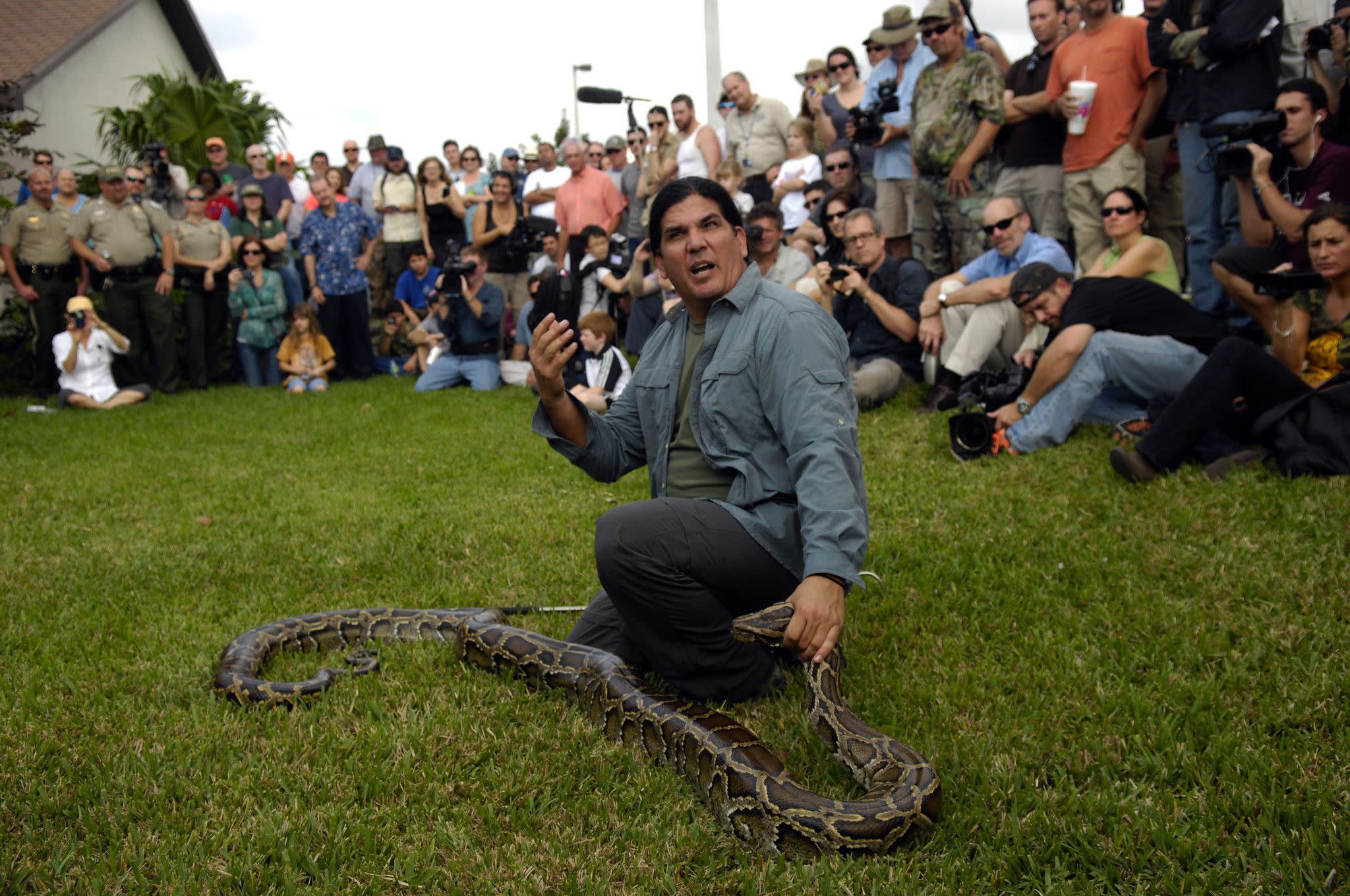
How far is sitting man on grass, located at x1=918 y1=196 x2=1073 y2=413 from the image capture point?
→ 883 centimetres

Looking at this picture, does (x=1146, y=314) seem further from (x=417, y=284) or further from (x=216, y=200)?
(x=216, y=200)

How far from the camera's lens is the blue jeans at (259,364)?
1606 cm

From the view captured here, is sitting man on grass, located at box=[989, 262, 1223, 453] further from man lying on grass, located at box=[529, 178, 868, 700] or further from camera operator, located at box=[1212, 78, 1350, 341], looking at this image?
man lying on grass, located at box=[529, 178, 868, 700]

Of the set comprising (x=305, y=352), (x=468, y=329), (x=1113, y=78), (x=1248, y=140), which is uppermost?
(x=1113, y=78)

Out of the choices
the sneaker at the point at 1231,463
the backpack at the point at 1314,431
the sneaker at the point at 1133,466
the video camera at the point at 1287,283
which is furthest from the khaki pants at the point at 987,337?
the backpack at the point at 1314,431

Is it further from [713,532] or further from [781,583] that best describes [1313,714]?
[713,532]

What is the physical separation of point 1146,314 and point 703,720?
540 centimetres

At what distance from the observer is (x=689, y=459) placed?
4.32 m

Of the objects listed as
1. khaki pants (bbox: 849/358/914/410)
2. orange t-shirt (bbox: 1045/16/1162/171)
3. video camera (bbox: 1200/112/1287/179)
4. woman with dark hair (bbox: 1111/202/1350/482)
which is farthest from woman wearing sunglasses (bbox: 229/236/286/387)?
video camera (bbox: 1200/112/1287/179)

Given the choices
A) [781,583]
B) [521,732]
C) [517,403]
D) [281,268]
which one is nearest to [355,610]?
[521,732]

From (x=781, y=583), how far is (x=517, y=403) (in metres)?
9.20

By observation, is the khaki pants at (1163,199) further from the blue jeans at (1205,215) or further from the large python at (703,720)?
the large python at (703,720)

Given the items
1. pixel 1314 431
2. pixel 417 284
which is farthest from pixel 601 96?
pixel 1314 431

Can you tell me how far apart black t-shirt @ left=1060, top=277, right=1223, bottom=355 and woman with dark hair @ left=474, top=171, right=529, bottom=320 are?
9378mm
